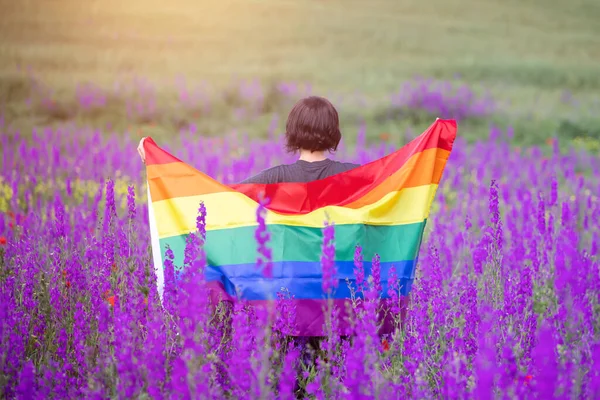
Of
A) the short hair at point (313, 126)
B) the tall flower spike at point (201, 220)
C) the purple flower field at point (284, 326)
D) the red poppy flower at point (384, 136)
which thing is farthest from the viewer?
the red poppy flower at point (384, 136)

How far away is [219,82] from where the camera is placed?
34.1 feet

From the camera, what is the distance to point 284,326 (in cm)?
276

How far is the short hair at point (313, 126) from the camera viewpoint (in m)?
3.37

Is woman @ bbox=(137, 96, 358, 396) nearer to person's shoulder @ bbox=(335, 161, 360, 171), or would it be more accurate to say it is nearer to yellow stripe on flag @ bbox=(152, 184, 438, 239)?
person's shoulder @ bbox=(335, 161, 360, 171)

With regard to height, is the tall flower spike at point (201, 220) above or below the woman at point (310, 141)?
below

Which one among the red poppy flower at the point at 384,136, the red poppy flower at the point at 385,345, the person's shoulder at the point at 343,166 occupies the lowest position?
the red poppy flower at the point at 385,345

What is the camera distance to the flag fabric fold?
10.2 feet

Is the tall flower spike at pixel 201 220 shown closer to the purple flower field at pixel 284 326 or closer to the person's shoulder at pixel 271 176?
the purple flower field at pixel 284 326

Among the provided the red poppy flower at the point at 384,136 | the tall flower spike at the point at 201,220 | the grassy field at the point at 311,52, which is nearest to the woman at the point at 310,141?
the tall flower spike at the point at 201,220

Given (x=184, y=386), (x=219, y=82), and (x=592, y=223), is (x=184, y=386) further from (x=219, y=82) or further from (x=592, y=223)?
(x=219, y=82)

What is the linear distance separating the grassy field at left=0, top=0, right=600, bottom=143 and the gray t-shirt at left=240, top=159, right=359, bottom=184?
5833mm

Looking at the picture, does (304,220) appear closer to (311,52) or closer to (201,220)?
(201,220)

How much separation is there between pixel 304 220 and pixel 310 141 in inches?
15.1

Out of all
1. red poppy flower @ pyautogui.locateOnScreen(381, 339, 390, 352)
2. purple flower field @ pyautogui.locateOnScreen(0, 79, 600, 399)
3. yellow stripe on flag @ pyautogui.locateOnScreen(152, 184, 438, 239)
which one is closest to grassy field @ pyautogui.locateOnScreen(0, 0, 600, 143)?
purple flower field @ pyautogui.locateOnScreen(0, 79, 600, 399)
